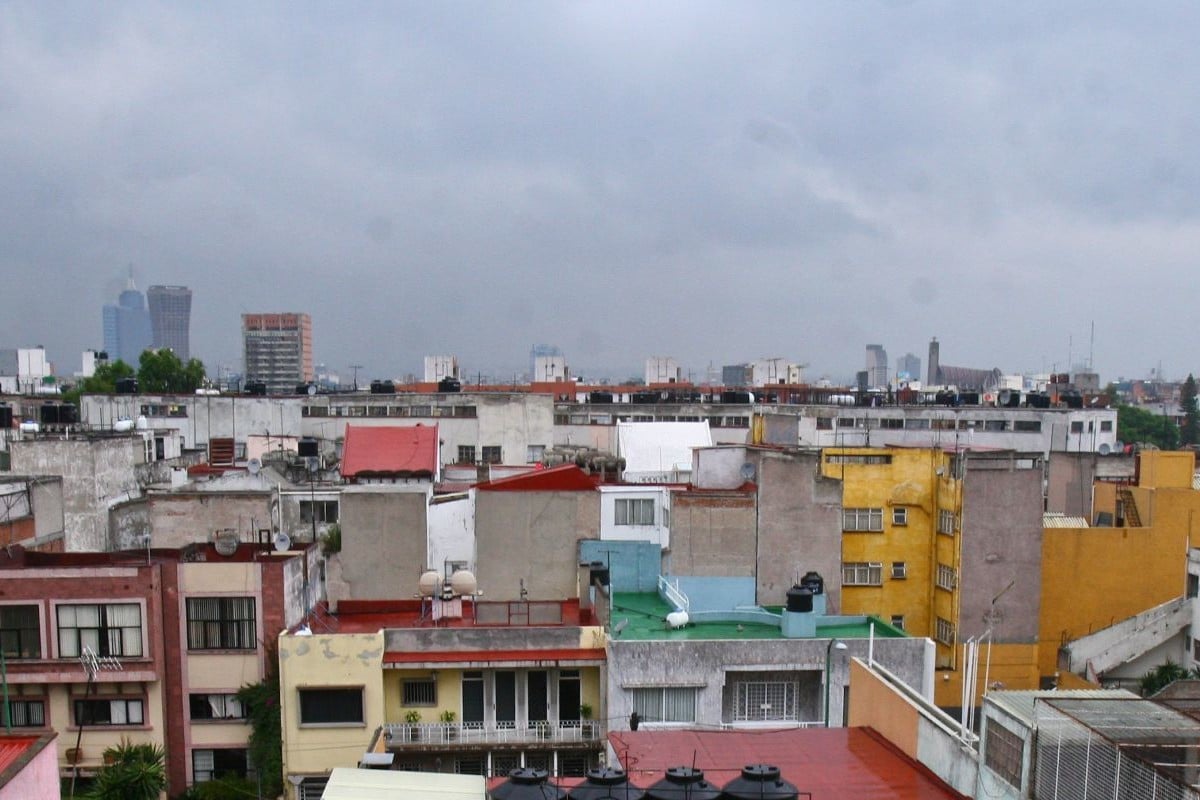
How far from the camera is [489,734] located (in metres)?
25.9

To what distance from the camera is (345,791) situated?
42.9ft

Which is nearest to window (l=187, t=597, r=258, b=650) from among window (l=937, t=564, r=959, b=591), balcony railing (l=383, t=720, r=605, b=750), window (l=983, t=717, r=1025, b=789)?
balcony railing (l=383, t=720, r=605, b=750)

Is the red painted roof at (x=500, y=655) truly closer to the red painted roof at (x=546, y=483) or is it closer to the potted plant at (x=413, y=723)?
the potted plant at (x=413, y=723)

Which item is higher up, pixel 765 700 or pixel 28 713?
pixel 765 700

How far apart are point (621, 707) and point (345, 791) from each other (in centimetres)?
1359

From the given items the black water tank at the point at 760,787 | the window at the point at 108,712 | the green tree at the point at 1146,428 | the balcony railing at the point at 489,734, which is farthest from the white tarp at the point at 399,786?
the green tree at the point at 1146,428

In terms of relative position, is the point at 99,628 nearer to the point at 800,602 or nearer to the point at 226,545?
the point at 226,545

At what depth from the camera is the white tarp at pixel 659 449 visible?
45.5 m

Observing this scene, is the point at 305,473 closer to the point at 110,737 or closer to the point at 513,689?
the point at 110,737

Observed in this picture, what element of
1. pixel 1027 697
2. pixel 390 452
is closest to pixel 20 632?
pixel 390 452

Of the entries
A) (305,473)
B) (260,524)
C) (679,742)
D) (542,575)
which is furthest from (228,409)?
(679,742)

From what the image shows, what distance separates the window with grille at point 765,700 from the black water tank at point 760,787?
1230 centimetres

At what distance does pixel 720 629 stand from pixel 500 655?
625 cm

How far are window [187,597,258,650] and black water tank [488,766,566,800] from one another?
619 inches
